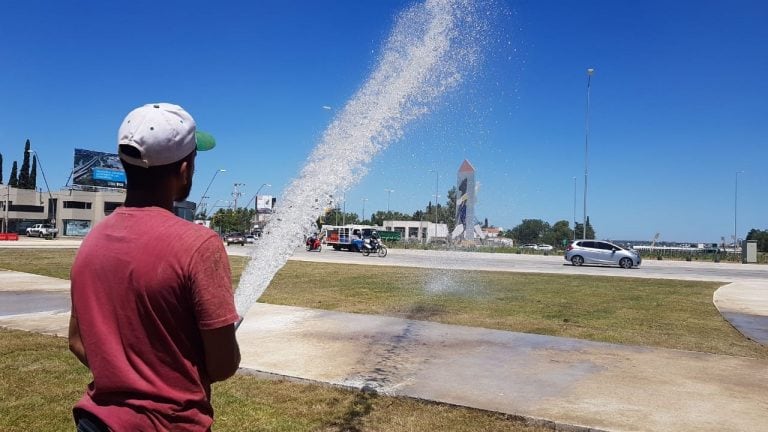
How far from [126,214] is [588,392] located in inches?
208

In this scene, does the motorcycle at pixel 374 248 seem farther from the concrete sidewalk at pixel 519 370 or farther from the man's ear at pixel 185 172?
the man's ear at pixel 185 172

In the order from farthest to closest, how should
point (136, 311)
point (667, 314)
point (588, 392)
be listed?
point (667, 314), point (588, 392), point (136, 311)

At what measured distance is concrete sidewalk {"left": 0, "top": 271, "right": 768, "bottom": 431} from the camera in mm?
5223

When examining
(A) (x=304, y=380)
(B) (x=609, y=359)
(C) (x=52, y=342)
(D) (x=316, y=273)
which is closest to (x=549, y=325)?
(B) (x=609, y=359)

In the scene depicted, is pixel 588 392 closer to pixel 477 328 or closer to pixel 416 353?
pixel 416 353

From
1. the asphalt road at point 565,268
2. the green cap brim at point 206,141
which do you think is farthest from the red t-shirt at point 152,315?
the asphalt road at point 565,268

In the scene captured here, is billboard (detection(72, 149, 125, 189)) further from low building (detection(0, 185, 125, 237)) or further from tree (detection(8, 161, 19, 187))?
tree (detection(8, 161, 19, 187))

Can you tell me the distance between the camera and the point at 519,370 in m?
6.70

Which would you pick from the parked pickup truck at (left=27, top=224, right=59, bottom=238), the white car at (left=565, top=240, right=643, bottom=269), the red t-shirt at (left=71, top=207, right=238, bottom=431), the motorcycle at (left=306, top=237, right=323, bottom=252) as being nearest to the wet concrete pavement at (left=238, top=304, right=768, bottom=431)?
the red t-shirt at (left=71, top=207, right=238, bottom=431)

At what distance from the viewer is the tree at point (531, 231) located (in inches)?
6009

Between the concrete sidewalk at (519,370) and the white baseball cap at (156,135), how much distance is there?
411 centimetres

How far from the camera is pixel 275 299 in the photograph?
13.0m

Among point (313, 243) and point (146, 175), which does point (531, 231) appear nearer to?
point (313, 243)

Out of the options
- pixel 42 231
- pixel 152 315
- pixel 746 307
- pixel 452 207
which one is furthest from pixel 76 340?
pixel 42 231
